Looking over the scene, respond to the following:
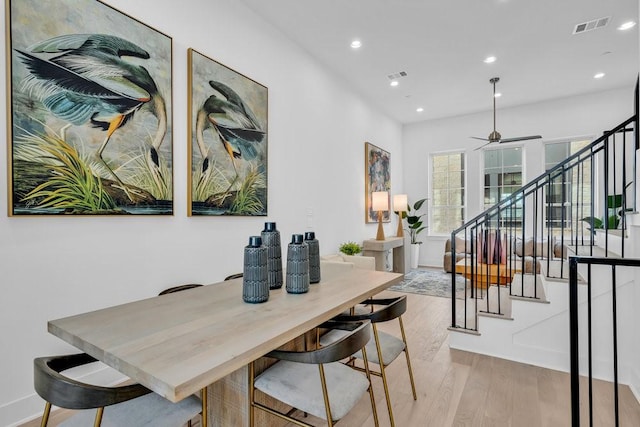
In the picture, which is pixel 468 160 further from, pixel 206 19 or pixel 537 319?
pixel 206 19

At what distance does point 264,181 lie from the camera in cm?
355

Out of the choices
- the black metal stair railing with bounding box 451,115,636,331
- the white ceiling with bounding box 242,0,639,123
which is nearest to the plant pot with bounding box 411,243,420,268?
the black metal stair railing with bounding box 451,115,636,331

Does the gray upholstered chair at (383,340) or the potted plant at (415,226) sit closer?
the gray upholstered chair at (383,340)

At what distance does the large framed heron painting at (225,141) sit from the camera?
282 cm

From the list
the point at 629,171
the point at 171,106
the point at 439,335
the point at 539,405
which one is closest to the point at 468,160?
the point at 629,171

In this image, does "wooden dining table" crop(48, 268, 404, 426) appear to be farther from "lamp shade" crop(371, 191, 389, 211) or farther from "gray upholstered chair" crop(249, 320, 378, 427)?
"lamp shade" crop(371, 191, 389, 211)

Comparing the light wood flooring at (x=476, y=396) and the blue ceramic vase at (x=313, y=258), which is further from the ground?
the blue ceramic vase at (x=313, y=258)

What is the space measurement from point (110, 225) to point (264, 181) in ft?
5.24

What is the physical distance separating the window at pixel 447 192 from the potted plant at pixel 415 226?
12.4 inches

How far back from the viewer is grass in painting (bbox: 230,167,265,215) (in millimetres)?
3229

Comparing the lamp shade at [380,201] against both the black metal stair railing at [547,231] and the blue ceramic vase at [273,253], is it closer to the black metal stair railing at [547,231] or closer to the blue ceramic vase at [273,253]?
the black metal stair railing at [547,231]

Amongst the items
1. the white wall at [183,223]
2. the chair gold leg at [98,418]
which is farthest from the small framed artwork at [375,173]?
the chair gold leg at [98,418]

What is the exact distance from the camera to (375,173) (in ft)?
20.9

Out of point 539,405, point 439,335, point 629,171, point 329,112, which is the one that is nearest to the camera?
point 539,405
